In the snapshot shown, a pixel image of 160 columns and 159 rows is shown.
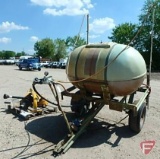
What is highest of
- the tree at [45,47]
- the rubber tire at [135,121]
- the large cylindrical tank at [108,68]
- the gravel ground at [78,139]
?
the tree at [45,47]

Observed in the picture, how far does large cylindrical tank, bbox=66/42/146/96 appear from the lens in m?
6.10

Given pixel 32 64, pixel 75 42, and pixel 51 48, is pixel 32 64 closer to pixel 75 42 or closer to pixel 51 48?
pixel 75 42

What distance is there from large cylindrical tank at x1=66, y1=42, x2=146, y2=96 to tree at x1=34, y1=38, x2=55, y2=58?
77.9 meters

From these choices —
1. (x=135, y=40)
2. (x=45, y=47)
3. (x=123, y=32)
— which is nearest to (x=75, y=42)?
(x=135, y=40)

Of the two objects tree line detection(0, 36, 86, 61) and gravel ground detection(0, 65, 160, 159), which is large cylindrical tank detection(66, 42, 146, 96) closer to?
gravel ground detection(0, 65, 160, 159)

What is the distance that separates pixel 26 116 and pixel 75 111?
1530mm

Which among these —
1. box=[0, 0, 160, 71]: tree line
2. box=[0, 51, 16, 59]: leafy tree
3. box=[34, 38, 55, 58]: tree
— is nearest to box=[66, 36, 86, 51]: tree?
box=[0, 0, 160, 71]: tree line

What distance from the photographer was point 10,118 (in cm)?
791

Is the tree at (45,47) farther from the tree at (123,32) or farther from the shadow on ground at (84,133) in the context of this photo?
the shadow on ground at (84,133)

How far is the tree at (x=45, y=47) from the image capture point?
3292 inches

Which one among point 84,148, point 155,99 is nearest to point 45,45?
point 155,99

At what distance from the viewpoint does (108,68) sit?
20.0 feet

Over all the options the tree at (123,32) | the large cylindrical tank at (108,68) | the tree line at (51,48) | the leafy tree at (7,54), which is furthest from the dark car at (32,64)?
the leafy tree at (7,54)

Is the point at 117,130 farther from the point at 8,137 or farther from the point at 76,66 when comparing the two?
the point at 8,137
